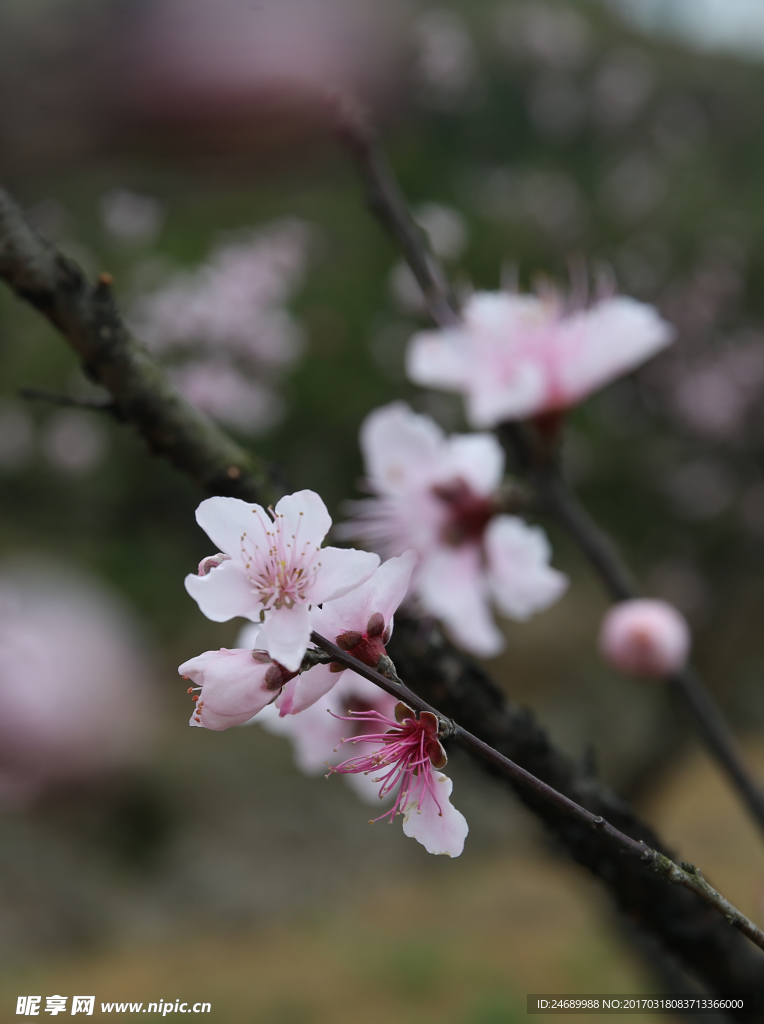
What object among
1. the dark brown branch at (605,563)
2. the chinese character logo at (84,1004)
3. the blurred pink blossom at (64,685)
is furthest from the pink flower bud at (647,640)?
the blurred pink blossom at (64,685)

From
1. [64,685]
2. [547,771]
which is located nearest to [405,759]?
[547,771]

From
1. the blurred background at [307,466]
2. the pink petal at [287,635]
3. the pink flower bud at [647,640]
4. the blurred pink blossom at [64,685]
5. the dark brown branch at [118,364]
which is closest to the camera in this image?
the pink petal at [287,635]

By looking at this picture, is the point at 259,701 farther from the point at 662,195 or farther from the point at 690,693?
the point at 662,195

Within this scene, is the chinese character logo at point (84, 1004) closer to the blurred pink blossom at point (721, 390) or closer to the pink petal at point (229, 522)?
the pink petal at point (229, 522)

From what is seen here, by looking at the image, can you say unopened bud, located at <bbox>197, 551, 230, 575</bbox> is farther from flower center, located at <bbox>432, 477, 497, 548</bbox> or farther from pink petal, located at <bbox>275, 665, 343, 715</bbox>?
flower center, located at <bbox>432, 477, 497, 548</bbox>

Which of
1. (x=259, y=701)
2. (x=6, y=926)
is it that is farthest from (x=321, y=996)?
(x=259, y=701)

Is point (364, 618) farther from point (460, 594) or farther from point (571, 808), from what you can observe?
point (460, 594)
